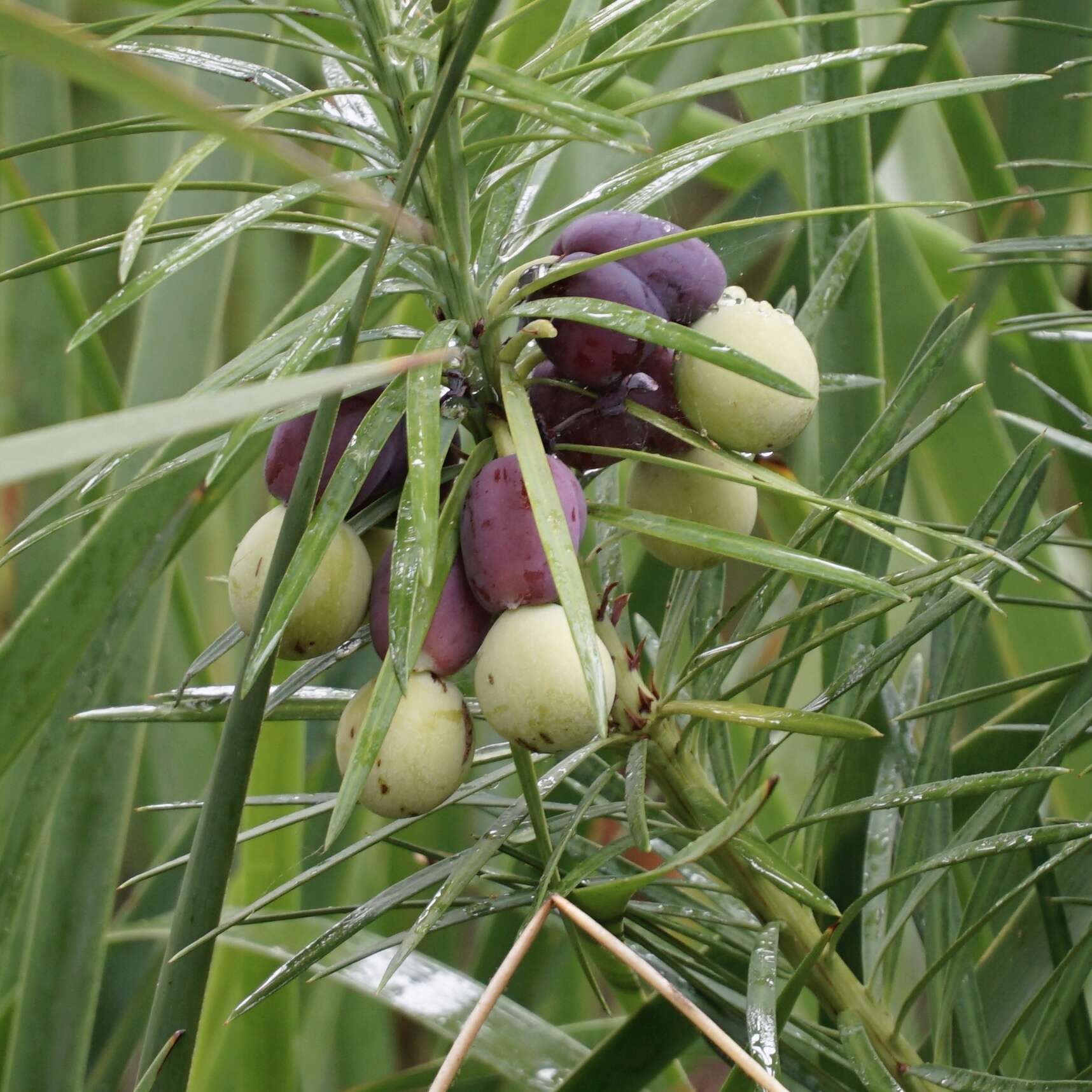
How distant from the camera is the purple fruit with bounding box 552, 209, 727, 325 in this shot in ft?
0.68

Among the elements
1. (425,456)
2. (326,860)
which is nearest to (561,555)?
(425,456)

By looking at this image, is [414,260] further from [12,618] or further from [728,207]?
[12,618]

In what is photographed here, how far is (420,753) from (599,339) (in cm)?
8

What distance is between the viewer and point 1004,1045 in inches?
10.6

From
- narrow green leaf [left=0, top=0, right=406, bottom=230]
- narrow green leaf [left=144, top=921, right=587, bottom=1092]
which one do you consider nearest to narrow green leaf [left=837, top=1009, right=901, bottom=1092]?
narrow green leaf [left=144, top=921, right=587, bottom=1092]

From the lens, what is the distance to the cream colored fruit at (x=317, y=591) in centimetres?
20

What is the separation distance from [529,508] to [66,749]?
0.26 meters

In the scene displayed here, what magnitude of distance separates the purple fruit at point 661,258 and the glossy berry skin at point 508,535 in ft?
0.14

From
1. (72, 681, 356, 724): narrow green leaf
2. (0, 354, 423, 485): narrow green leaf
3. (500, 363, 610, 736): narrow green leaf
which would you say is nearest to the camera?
(0, 354, 423, 485): narrow green leaf

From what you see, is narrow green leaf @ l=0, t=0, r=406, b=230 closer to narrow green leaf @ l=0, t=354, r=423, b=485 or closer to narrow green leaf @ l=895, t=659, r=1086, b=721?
narrow green leaf @ l=0, t=354, r=423, b=485

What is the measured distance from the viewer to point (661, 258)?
8.3 inches

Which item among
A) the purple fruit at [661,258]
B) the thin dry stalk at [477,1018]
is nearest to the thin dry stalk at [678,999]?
the thin dry stalk at [477,1018]

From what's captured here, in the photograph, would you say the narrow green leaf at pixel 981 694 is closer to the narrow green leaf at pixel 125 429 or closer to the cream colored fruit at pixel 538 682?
the cream colored fruit at pixel 538 682

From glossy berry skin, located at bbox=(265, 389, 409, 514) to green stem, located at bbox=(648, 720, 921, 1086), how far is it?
81 mm
